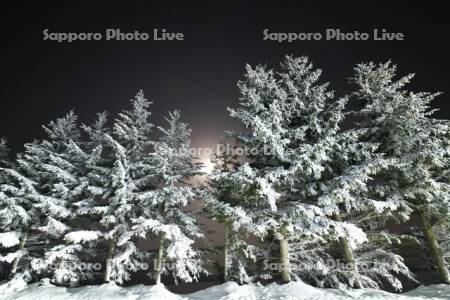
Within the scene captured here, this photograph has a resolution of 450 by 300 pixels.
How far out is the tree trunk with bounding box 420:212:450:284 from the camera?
553 inches

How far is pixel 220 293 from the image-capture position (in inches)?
540

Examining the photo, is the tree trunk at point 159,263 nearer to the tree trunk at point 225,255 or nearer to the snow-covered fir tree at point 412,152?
the tree trunk at point 225,255

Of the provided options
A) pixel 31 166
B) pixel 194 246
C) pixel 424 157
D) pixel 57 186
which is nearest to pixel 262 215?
pixel 194 246

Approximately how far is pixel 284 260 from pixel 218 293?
3.27 meters

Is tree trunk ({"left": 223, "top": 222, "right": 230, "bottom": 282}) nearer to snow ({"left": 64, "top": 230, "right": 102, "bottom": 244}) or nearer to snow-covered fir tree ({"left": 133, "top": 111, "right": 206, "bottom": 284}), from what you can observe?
snow-covered fir tree ({"left": 133, "top": 111, "right": 206, "bottom": 284})

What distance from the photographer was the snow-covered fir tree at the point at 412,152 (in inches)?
555

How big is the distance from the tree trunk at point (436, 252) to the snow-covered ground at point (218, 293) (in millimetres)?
709

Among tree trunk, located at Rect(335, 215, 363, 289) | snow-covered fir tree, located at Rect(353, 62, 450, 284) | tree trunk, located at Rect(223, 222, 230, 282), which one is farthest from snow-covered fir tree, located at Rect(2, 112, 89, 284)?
snow-covered fir tree, located at Rect(353, 62, 450, 284)

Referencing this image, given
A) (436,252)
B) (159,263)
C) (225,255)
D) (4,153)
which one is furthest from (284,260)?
(4,153)

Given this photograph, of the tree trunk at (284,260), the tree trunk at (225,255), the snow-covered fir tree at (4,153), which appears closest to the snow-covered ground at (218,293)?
the tree trunk at (284,260)

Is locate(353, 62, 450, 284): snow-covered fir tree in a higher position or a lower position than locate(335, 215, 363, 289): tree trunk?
higher

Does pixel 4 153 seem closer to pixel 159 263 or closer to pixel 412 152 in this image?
pixel 159 263

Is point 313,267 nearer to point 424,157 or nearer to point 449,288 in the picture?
point 449,288

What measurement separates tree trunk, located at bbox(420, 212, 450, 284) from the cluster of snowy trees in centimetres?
5
